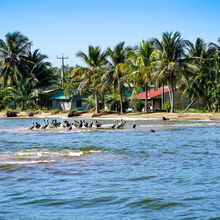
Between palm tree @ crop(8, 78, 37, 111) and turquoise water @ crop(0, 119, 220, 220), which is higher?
palm tree @ crop(8, 78, 37, 111)

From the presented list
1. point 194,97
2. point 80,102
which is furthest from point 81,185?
point 80,102

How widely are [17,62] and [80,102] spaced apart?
11.2m

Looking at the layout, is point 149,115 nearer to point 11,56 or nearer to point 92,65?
point 92,65

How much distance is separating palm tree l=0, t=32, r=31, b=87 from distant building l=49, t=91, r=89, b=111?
19.9 ft

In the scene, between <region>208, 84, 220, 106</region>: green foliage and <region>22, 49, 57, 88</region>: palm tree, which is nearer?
<region>208, 84, 220, 106</region>: green foliage

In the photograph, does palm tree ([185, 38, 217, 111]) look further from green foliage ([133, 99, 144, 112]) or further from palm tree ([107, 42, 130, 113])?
palm tree ([107, 42, 130, 113])

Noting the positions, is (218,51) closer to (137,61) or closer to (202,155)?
(137,61)

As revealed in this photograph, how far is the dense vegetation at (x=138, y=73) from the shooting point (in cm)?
3859

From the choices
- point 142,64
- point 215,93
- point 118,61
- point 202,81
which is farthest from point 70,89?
point 215,93

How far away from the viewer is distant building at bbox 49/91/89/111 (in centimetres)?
5284

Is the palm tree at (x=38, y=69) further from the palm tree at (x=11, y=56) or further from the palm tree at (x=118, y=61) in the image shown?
the palm tree at (x=118, y=61)

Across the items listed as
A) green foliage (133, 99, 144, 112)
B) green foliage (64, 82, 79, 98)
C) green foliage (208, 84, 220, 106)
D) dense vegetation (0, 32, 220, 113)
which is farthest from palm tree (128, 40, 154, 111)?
green foliage (64, 82, 79, 98)

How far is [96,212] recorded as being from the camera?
24.8 ft

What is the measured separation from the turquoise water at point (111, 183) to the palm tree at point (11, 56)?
3942cm
